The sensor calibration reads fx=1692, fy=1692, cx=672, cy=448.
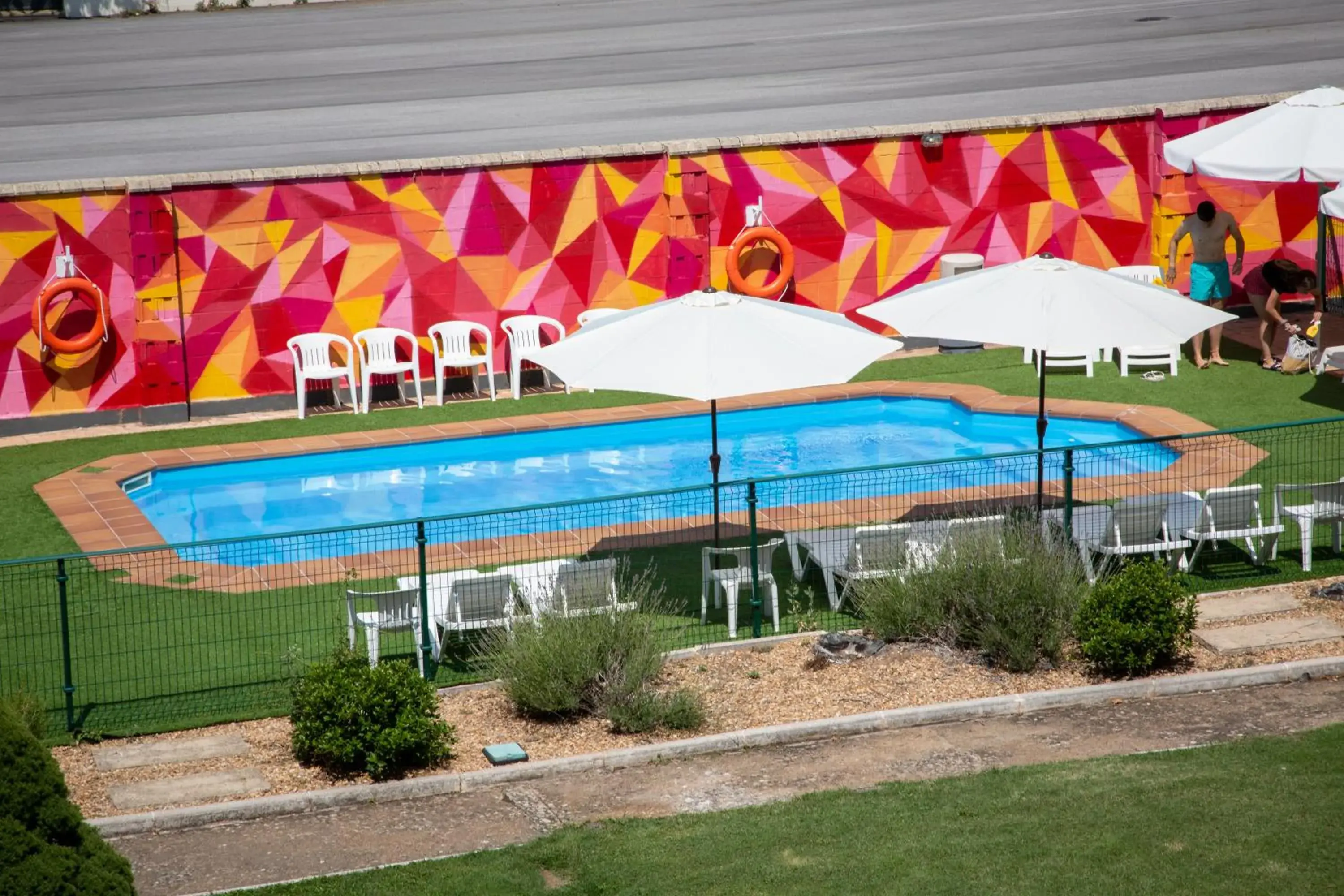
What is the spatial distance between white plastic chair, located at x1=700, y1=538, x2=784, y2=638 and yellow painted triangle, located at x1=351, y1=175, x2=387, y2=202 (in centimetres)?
823

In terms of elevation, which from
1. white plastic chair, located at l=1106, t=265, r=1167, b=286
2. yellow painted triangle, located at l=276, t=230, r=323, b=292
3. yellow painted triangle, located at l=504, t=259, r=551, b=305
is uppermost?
yellow painted triangle, located at l=276, t=230, r=323, b=292

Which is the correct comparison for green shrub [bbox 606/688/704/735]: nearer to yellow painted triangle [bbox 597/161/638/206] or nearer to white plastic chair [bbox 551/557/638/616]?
white plastic chair [bbox 551/557/638/616]

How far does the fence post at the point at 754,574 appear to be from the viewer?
10984mm

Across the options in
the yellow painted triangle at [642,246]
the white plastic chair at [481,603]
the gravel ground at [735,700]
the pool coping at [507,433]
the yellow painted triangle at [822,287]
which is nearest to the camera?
the gravel ground at [735,700]

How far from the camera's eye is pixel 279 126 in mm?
32531

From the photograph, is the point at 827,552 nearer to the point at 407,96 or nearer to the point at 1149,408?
the point at 1149,408

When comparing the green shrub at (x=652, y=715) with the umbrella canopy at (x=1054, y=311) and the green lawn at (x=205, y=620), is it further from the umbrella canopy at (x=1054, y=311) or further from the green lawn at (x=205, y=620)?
the umbrella canopy at (x=1054, y=311)

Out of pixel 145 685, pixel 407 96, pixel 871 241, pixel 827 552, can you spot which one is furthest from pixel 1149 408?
pixel 407 96

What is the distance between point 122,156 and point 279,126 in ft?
12.2

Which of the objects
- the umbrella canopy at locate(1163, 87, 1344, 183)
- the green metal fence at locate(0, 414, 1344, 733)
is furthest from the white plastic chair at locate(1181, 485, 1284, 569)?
the umbrella canopy at locate(1163, 87, 1344, 183)

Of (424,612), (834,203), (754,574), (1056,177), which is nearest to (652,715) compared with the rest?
(754,574)

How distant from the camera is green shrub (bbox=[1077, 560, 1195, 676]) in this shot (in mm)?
10188

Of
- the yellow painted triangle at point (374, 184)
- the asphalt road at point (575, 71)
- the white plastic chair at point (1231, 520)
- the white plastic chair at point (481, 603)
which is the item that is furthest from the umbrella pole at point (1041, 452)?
the asphalt road at point (575, 71)

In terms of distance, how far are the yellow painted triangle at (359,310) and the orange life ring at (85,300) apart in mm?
2482
